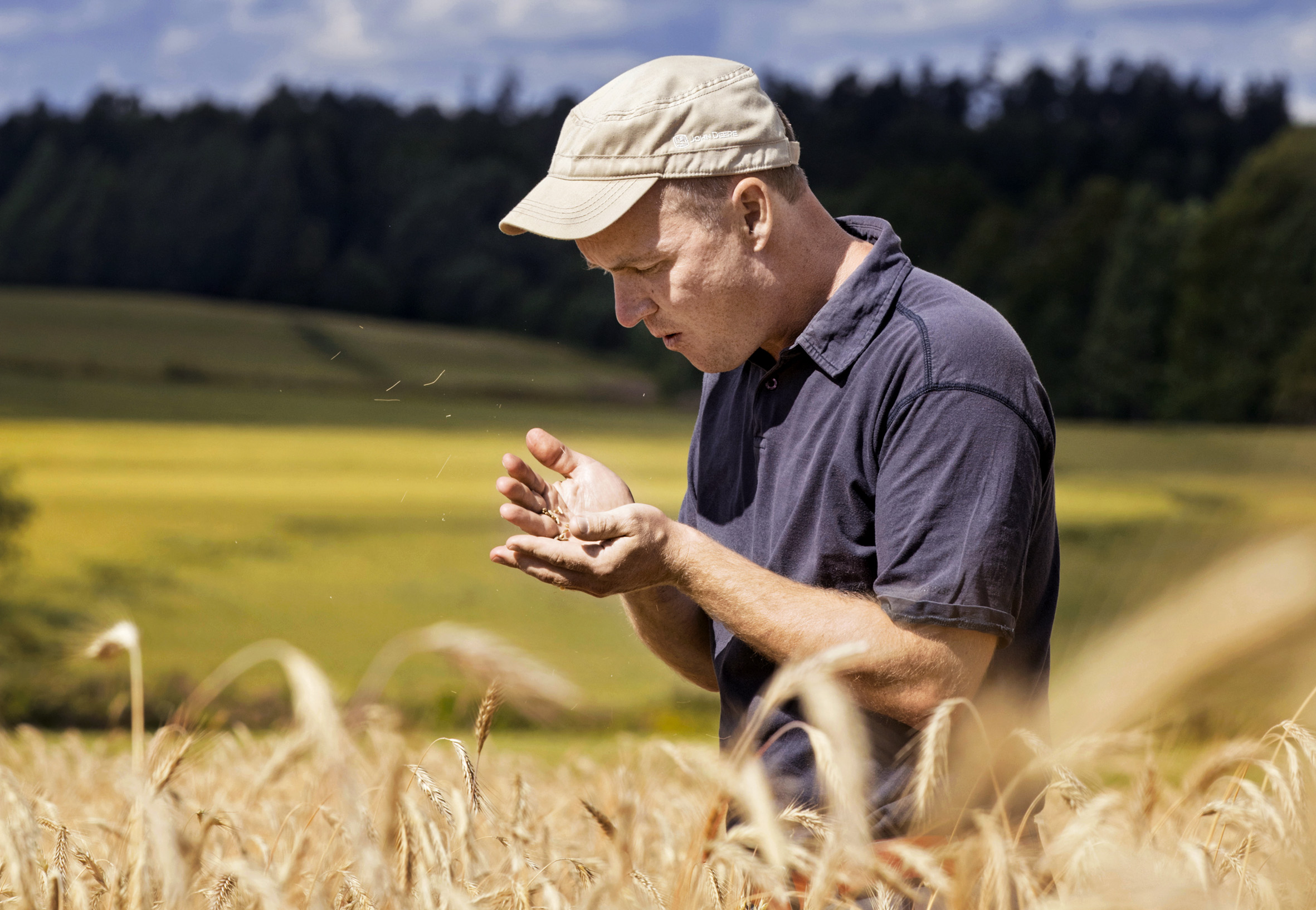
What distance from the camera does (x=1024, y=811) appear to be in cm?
189

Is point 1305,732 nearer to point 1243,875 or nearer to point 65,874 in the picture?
point 1243,875

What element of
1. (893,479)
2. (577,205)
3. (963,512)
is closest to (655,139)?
(577,205)

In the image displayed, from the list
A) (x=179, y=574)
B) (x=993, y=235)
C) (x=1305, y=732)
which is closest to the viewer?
(x=1305, y=732)

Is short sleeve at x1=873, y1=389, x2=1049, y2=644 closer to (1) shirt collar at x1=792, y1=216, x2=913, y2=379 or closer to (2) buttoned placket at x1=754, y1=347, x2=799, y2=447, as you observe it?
(1) shirt collar at x1=792, y1=216, x2=913, y2=379

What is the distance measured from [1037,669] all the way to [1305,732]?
1.51 ft

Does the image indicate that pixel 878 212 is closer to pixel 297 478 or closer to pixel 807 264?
pixel 297 478

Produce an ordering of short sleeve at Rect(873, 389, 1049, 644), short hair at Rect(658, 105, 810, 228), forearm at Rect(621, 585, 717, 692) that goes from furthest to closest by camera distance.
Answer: forearm at Rect(621, 585, 717, 692), short hair at Rect(658, 105, 810, 228), short sleeve at Rect(873, 389, 1049, 644)

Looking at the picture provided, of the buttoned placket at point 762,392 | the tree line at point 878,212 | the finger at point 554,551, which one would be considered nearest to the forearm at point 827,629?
the finger at point 554,551

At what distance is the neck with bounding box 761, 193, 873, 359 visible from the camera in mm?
1899

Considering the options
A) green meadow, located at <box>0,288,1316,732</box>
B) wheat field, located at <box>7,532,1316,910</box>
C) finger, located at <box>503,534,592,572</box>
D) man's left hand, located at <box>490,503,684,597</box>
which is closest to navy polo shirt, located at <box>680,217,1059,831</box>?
wheat field, located at <box>7,532,1316,910</box>

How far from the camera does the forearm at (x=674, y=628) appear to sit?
7.32 ft

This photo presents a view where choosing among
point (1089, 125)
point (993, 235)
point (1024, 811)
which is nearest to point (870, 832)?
point (1024, 811)

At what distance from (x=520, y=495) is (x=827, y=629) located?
597 mm

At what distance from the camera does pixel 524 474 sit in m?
1.91
